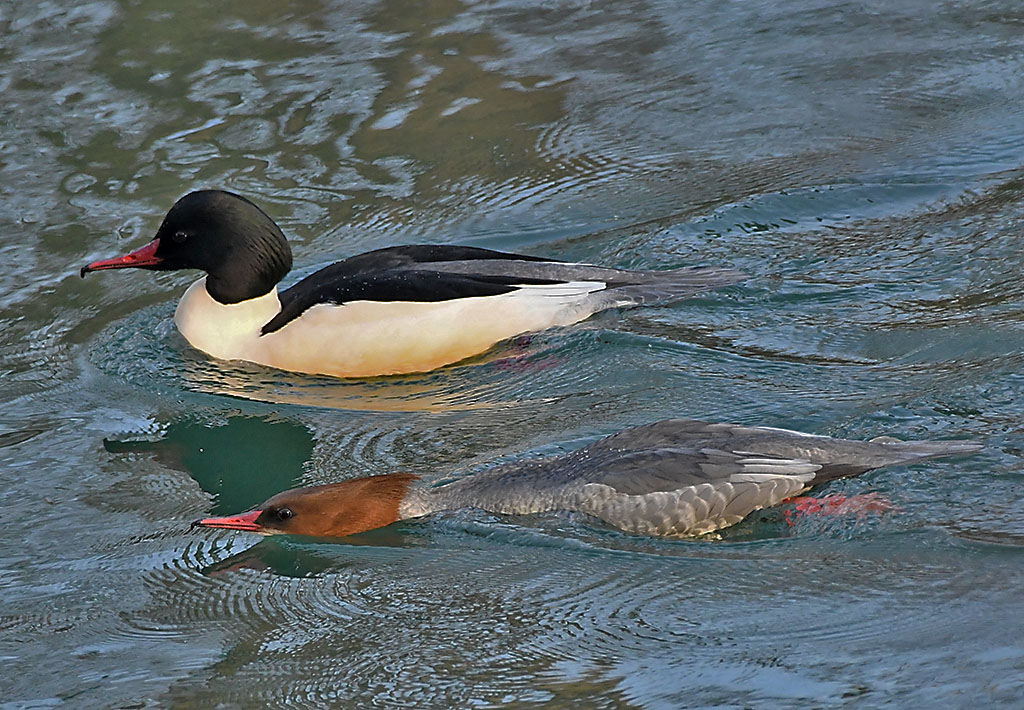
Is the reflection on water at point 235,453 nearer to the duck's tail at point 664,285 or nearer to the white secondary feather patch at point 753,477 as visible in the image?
the duck's tail at point 664,285

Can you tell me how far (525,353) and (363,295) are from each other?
96 centimetres

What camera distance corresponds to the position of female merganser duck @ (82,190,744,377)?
7.85 m

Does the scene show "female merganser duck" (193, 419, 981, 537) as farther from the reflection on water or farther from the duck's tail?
the duck's tail

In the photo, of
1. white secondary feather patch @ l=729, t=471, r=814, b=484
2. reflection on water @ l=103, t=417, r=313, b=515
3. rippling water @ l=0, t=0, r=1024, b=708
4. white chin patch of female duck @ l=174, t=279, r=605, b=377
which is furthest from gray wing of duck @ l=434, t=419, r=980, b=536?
white chin patch of female duck @ l=174, t=279, r=605, b=377

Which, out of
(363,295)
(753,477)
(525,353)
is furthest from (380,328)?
(753,477)

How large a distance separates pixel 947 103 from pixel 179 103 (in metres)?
5.90

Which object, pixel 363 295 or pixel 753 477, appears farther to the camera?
pixel 363 295

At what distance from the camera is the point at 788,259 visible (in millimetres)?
8422

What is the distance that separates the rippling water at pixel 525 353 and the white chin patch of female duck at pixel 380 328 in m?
0.12

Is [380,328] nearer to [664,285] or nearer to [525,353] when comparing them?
[525,353]

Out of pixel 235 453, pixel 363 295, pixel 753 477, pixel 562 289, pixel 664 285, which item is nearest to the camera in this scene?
pixel 753 477

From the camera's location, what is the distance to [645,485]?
593 centimetres

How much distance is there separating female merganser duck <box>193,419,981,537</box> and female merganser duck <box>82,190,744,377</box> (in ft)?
5.61

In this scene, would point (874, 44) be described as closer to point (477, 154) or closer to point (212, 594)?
point (477, 154)
